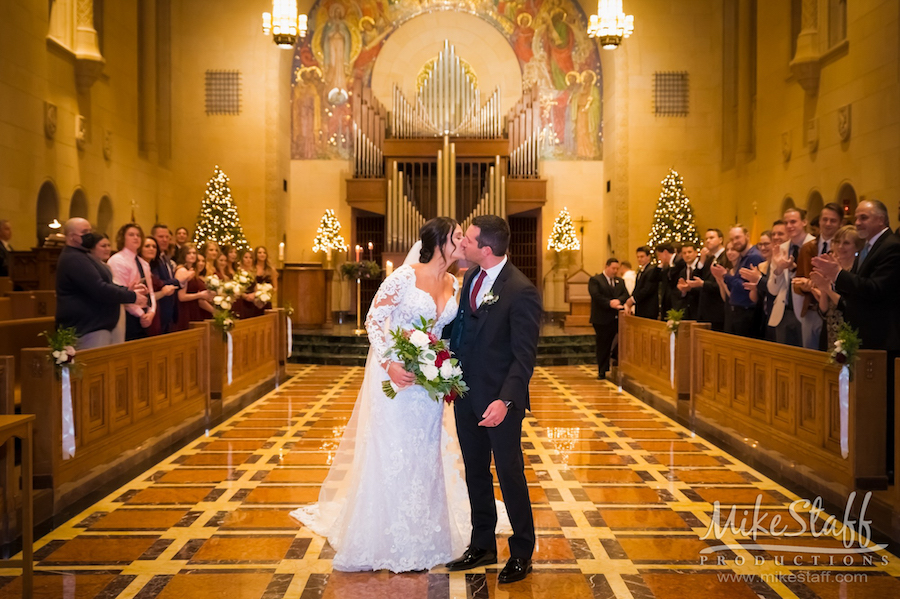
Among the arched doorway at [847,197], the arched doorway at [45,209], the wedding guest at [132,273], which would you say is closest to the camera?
the wedding guest at [132,273]

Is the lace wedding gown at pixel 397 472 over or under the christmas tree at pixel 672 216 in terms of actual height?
under

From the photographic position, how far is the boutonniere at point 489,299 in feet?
12.0

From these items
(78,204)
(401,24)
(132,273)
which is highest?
(401,24)

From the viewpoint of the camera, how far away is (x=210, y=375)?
8367 mm

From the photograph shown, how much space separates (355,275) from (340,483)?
1013 centimetres

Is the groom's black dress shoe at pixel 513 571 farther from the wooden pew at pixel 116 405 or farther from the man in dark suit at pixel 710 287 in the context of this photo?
the man in dark suit at pixel 710 287

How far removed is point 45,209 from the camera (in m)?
13.2

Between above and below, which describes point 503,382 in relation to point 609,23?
below

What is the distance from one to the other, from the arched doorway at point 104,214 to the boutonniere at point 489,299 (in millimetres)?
12733

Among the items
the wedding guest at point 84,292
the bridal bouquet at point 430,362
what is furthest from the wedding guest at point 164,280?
the bridal bouquet at point 430,362

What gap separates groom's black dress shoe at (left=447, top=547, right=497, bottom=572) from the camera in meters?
3.92

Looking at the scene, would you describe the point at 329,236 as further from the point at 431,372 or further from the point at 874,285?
the point at 431,372

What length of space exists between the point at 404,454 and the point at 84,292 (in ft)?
10.8

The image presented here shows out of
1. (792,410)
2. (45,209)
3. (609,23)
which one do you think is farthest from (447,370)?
(45,209)
